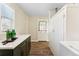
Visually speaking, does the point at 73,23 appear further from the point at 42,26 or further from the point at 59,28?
the point at 42,26

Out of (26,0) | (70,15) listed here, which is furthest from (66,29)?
(26,0)

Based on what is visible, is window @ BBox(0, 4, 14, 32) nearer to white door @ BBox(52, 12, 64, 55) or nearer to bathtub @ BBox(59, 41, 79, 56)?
white door @ BBox(52, 12, 64, 55)

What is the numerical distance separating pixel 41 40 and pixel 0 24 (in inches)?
228

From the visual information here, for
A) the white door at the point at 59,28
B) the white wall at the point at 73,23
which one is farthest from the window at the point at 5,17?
the white wall at the point at 73,23

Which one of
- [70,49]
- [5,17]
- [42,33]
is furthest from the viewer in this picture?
[42,33]

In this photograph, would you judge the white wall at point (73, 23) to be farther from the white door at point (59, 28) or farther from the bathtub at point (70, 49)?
the bathtub at point (70, 49)

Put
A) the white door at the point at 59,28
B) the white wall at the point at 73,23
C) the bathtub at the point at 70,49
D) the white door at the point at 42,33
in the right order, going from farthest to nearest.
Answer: the white door at the point at 42,33
the white door at the point at 59,28
the white wall at the point at 73,23
the bathtub at the point at 70,49

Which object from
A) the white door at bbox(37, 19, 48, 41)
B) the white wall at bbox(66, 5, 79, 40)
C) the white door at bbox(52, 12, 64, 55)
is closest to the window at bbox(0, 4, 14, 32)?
the white door at bbox(52, 12, 64, 55)

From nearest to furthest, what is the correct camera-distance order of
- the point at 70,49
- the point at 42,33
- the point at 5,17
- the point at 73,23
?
the point at 70,49 < the point at 73,23 < the point at 5,17 < the point at 42,33

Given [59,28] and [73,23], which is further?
[59,28]

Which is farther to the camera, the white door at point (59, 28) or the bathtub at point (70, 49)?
the white door at point (59, 28)

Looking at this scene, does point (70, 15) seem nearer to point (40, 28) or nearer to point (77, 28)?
point (77, 28)

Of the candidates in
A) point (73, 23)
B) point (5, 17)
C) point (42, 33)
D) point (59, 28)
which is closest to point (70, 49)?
point (73, 23)

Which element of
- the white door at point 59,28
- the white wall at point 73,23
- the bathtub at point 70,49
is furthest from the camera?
the white door at point 59,28
